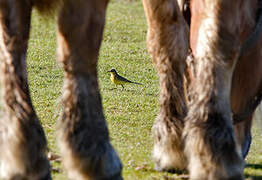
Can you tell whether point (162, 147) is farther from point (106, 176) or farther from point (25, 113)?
point (25, 113)

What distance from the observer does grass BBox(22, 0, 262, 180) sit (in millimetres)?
5176

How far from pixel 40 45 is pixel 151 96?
3.16m

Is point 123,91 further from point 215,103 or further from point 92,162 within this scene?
point 92,162

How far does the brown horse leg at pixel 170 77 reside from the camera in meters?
4.64

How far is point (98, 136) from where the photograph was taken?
12.6ft

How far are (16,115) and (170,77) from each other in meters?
1.36

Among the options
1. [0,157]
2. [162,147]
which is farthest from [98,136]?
[162,147]

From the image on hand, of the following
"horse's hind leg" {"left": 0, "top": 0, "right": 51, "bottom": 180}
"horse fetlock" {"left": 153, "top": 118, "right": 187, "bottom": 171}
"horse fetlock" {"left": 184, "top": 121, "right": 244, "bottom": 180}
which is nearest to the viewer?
"horse's hind leg" {"left": 0, "top": 0, "right": 51, "bottom": 180}

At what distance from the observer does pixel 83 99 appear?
12.5ft

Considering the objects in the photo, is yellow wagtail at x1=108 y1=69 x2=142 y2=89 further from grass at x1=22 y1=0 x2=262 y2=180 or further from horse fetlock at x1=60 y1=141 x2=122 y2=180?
horse fetlock at x1=60 y1=141 x2=122 y2=180

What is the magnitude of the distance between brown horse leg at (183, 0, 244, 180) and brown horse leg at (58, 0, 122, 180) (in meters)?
0.53

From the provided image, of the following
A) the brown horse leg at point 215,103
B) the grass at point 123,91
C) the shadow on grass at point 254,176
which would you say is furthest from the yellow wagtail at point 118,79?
the brown horse leg at point 215,103

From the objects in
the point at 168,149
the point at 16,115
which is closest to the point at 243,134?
the point at 168,149

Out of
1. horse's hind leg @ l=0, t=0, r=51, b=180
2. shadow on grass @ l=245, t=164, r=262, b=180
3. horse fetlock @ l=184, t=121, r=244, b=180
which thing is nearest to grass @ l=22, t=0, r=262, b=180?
shadow on grass @ l=245, t=164, r=262, b=180
